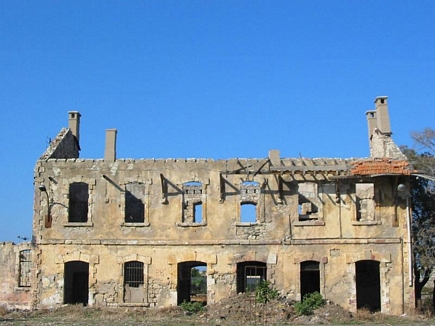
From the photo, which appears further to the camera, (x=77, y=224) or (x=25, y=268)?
(x=25, y=268)

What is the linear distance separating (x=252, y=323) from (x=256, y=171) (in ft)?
20.7

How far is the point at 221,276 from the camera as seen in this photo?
2548 cm

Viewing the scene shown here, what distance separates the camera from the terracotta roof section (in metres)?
24.6

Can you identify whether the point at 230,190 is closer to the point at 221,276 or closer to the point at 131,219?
the point at 221,276

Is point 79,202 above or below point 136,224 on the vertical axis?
above

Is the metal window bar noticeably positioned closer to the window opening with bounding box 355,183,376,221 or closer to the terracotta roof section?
the window opening with bounding box 355,183,376,221

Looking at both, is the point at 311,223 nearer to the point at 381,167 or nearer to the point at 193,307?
the point at 381,167

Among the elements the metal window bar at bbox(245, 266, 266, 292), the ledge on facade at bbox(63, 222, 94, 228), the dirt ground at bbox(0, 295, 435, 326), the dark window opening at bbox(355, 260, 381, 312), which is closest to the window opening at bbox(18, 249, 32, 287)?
the dirt ground at bbox(0, 295, 435, 326)

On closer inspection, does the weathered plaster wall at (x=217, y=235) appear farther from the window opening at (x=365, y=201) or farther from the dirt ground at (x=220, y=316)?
the dirt ground at (x=220, y=316)

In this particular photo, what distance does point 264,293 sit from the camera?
2431 cm

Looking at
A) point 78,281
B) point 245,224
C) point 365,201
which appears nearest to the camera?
point 245,224

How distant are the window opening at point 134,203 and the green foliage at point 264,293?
23.4 ft

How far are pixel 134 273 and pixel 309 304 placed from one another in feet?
23.7

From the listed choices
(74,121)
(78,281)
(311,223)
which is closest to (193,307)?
(311,223)
